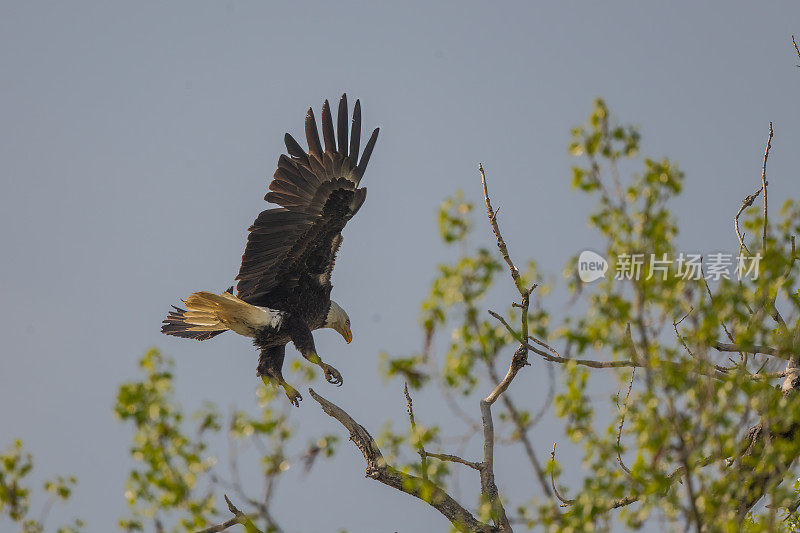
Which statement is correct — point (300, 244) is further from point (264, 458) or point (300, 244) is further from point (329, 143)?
point (264, 458)

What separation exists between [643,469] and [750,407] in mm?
600

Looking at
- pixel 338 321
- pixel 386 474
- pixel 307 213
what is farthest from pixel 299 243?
pixel 386 474

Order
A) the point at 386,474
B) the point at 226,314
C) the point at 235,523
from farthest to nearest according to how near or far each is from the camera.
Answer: the point at 226,314, the point at 386,474, the point at 235,523

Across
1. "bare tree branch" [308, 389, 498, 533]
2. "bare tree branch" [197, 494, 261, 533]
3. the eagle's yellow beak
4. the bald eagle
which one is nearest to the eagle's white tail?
the bald eagle

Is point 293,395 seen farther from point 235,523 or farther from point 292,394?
point 235,523

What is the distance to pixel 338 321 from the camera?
24.5ft

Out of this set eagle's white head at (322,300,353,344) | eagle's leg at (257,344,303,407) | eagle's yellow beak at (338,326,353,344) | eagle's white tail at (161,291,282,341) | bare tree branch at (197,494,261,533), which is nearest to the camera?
bare tree branch at (197,494,261,533)

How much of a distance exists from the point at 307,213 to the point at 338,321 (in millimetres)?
1086

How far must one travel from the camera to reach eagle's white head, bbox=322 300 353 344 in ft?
24.1

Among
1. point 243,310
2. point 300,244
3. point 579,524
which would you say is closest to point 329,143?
point 300,244

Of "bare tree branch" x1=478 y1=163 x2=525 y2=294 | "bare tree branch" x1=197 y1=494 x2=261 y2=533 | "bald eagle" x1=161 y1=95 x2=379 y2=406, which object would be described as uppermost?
"bald eagle" x1=161 y1=95 x2=379 y2=406

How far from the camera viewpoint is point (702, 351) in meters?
3.26

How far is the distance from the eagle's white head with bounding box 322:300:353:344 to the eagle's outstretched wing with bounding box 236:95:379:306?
1.58 feet

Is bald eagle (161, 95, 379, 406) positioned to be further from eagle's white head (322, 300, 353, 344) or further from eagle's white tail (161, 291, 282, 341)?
eagle's white head (322, 300, 353, 344)
